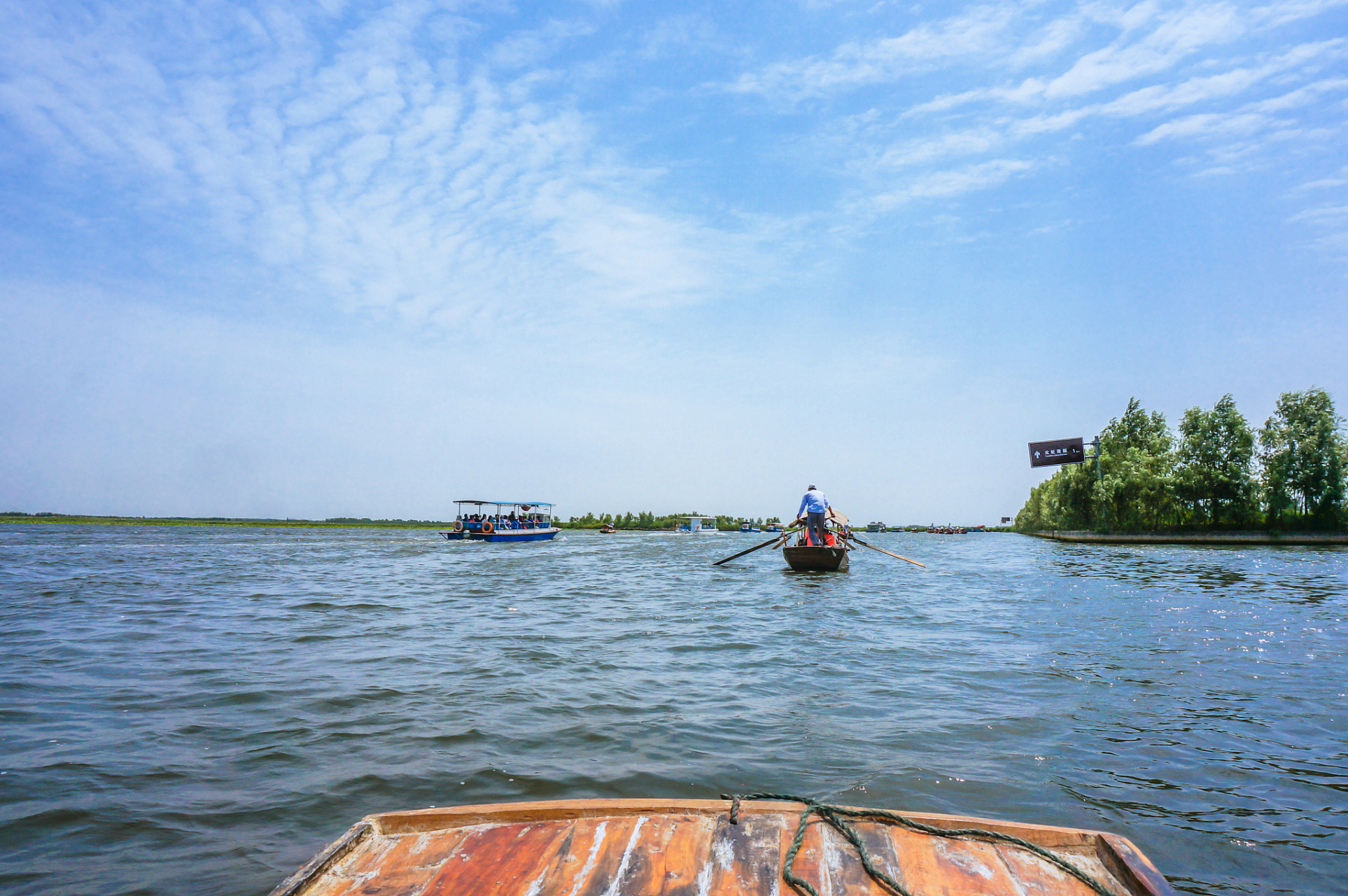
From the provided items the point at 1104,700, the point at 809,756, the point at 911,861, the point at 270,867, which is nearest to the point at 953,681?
the point at 1104,700

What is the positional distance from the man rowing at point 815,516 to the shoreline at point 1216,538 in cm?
5219

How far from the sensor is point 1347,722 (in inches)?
278

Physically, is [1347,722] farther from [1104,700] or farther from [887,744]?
[887,744]

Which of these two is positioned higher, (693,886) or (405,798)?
(693,886)

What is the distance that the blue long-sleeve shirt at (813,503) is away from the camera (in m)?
26.1

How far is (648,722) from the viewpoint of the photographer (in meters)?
6.95

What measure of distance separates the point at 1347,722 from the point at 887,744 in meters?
5.38

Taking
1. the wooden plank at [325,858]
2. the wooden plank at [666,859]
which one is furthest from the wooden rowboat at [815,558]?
the wooden plank at [325,858]

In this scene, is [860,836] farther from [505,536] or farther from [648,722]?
[505,536]

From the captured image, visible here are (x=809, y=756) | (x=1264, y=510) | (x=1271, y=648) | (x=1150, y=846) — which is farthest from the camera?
(x=1264, y=510)

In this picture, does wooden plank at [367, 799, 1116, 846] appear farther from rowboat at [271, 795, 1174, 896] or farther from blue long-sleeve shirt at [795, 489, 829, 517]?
blue long-sleeve shirt at [795, 489, 829, 517]

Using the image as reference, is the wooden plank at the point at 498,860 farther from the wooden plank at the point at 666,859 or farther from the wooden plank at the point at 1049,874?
the wooden plank at the point at 1049,874

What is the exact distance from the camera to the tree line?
51.8 m

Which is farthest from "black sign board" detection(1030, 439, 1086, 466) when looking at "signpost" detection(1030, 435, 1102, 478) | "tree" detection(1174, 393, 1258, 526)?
"tree" detection(1174, 393, 1258, 526)
